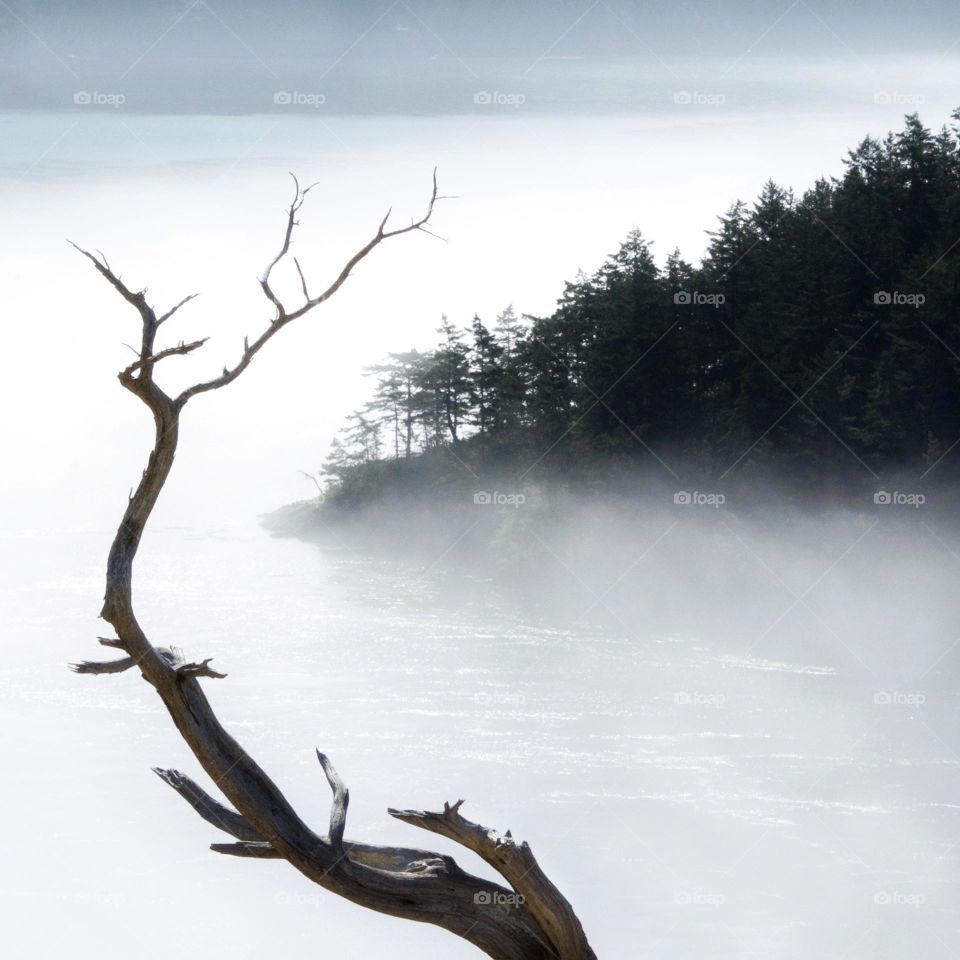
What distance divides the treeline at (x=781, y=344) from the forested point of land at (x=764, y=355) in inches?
2.1

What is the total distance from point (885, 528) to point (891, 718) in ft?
28.8

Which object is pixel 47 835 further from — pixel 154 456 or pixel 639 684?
pixel 154 456

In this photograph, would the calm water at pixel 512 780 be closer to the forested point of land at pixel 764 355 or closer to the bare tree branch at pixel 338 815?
the forested point of land at pixel 764 355

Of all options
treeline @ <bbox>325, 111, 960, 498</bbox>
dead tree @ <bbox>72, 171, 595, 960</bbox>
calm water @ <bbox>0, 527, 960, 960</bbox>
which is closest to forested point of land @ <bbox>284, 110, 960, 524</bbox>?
treeline @ <bbox>325, 111, 960, 498</bbox>

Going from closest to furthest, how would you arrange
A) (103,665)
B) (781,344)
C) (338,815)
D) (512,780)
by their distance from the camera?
(103,665), (338,815), (512,780), (781,344)

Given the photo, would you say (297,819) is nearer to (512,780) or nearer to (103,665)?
(103,665)

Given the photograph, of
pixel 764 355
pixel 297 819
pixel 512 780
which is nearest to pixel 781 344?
pixel 764 355

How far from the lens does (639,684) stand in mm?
28938

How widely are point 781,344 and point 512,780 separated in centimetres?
1950

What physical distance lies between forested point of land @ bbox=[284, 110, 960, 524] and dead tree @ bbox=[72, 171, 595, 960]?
29.7 metres

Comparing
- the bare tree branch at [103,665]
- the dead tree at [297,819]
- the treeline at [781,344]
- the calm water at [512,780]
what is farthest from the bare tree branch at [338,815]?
the treeline at [781,344]

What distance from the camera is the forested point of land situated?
33125 millimetres

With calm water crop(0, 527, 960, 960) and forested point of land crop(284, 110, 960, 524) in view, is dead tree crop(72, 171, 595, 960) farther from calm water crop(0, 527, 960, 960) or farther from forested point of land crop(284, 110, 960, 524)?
forested point of land crop(284, 110, 960, 524)

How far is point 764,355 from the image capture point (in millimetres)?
37562
